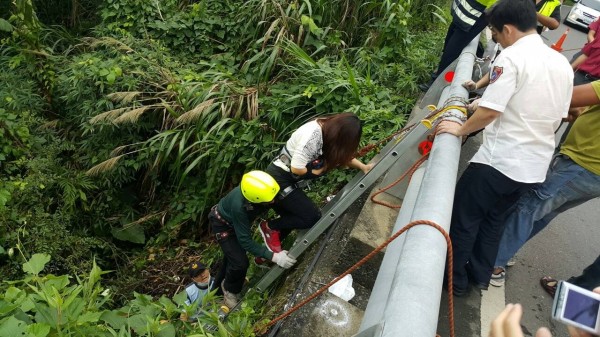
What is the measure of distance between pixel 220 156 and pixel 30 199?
182 cm

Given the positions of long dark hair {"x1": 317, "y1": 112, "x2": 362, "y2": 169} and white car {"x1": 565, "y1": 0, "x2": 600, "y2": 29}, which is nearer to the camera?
long dark hair {"x1": 317, "y1": 112, "x2": 362, "y2": 169}

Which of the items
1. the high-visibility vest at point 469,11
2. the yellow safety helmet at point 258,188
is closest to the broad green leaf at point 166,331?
the yellow safety helmet at point 258,188

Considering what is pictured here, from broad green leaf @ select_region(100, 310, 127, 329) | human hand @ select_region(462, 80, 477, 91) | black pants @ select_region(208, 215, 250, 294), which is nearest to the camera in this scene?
broad green leaf @ select_region(100, 310, 127, 329)

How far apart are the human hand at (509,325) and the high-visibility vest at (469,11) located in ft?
10.6

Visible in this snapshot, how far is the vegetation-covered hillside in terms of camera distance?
13.2 feet

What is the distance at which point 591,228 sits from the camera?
3.75 m

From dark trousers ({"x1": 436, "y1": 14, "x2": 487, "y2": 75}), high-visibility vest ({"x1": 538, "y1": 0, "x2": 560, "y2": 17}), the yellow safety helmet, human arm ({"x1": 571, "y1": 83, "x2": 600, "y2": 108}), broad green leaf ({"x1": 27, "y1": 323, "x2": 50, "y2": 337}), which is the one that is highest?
high-visibility vest ({"x1": 538, "y1": 0, "x2": 560, "y2": 17})

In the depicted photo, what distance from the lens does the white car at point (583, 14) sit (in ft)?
40.6

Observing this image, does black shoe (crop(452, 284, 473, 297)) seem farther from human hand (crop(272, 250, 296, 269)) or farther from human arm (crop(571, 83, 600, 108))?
human arm (crop(571, 83, 600, 108))

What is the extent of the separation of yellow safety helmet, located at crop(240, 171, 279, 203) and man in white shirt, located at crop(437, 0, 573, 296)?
42.2 inches

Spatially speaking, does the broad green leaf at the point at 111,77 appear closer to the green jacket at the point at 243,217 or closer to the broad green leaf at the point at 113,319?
the green jacket at the point at 243,217

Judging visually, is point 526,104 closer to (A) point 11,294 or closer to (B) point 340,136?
(B) point 340,136

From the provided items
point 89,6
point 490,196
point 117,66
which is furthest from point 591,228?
point 89,6

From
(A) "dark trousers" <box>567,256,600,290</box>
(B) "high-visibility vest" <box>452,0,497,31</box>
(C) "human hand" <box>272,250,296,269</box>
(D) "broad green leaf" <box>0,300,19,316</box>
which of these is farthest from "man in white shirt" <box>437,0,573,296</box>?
(D) "broad green leaf" <box>0,300,19,316</box>
